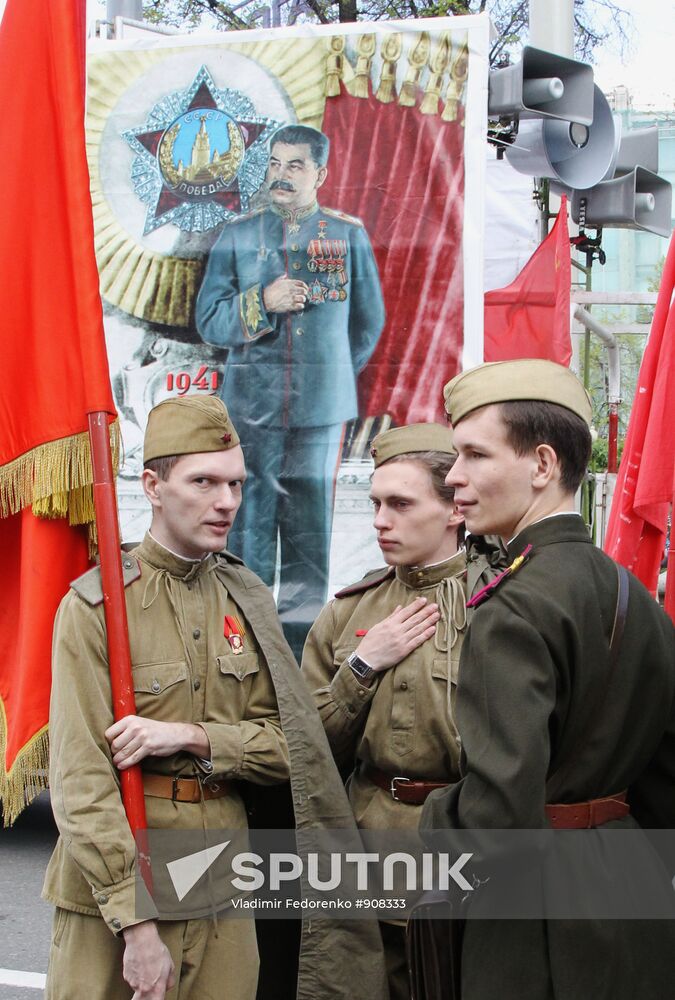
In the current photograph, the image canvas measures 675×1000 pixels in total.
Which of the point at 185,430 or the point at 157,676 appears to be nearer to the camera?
the point at 157,676

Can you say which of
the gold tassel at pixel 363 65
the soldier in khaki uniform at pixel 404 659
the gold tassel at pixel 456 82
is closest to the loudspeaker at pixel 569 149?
the gold tassel at pixel 456 82

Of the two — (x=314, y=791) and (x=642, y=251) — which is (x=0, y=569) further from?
(x=642, y=251)

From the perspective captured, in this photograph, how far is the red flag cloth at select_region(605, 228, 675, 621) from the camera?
385 centimetres

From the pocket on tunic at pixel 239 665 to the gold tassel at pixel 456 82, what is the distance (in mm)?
2964

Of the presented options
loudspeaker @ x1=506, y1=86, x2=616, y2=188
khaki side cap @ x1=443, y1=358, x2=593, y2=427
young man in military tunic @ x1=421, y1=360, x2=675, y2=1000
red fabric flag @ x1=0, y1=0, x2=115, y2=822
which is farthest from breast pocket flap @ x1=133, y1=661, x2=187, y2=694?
loudspeaker @ x1=506, y1=86, x2=616, y2=188

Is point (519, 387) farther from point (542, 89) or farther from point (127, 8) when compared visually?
point (127, 8)

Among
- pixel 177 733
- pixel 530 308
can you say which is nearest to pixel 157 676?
pixel 177 733

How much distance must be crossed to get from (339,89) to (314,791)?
3299mm

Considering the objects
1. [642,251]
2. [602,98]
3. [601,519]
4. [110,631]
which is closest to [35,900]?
[110,631]

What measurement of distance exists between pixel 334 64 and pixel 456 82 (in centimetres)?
54

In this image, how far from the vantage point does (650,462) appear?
385 cm

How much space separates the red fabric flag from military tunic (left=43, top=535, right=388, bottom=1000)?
205 millimetres

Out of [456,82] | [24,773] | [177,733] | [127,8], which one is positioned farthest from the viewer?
[127,8]

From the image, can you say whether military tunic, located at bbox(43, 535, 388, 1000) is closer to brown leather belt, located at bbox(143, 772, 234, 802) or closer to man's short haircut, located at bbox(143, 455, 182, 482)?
brown leather belt, located at bbox(143, 772, 234, 802)
